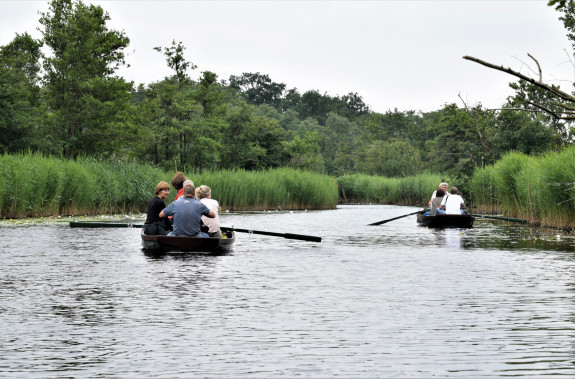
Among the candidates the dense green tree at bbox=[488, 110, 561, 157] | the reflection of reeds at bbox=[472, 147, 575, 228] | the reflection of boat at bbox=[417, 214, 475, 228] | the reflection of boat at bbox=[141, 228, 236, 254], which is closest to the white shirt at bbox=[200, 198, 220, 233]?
the reflection of boat at bbox=[141, 228, 236, 254]

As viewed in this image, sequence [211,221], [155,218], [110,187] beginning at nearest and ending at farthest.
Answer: [155,218] → [211,221] → [110,187]

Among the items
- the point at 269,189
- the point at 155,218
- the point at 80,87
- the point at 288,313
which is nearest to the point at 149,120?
the point at 80,87

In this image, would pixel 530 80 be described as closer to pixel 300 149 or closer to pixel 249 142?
pixel 249 142

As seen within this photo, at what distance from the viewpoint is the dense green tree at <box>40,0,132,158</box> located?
48531mm

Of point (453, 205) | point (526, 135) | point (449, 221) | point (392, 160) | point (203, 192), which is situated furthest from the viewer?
point (392, 160)

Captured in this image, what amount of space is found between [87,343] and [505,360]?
4.29 meters

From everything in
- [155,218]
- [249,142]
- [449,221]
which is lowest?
[449,221]

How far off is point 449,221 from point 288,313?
1858 cm

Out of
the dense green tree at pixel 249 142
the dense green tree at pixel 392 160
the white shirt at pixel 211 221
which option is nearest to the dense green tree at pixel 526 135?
the white shirt at pixel 211 221

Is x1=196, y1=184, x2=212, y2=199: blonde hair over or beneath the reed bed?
beneath

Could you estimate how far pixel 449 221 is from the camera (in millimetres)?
27625

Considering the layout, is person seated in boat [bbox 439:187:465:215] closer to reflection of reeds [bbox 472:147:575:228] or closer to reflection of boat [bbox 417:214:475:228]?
reflection of boat [bbox 417:214:475:228]

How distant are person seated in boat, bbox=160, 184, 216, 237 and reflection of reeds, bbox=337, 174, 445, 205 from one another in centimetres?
3714

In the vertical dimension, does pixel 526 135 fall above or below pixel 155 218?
above
